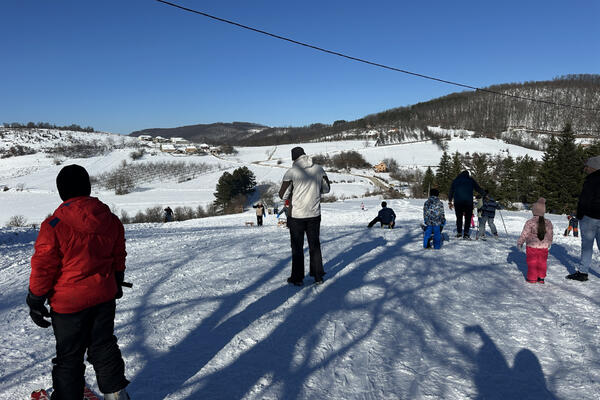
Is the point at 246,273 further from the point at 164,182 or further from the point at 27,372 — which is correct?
the point at 164,182

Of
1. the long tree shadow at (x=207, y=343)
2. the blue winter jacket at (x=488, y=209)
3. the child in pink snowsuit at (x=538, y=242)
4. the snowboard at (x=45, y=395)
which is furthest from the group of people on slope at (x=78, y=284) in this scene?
the blue winter jacket at (x=488, y=209)

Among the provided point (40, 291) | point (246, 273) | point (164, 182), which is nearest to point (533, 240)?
point (246, 273)

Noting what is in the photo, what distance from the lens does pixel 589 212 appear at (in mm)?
4922

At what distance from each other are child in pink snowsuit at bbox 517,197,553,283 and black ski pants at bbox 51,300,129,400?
5.53 meters

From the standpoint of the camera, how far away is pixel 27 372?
2992 millimetres

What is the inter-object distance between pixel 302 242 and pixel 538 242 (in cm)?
359

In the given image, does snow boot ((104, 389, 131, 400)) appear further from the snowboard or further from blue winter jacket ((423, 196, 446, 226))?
blue winter jacket ((423, 196, 446, 226))

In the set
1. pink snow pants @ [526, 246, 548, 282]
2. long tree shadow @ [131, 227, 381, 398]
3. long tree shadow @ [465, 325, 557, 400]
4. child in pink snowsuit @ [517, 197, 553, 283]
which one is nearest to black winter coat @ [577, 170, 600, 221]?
child in pink snowsuit @ [517, 197, 553, 283]

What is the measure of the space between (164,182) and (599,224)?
81.9 metres

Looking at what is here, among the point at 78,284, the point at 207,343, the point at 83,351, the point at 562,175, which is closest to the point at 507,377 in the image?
the point at 207,343

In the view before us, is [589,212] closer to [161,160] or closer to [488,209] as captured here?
[488,209]

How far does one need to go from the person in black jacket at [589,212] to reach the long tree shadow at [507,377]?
9.89 ft

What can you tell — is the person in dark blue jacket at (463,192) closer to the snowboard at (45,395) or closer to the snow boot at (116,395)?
the snow boot at (116,395)

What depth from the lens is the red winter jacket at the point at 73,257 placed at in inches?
82.4
